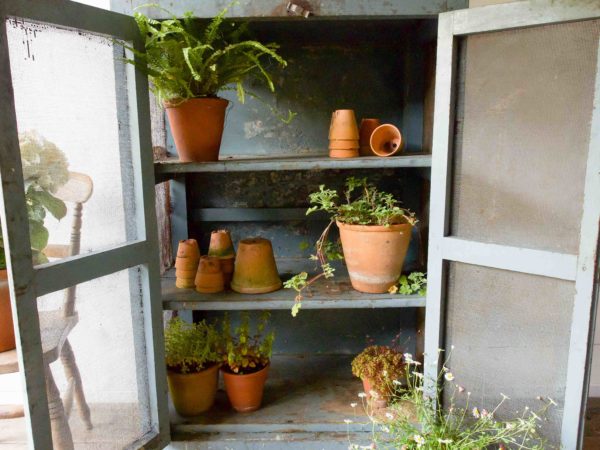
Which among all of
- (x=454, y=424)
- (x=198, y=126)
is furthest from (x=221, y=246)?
(x=454, y=424)

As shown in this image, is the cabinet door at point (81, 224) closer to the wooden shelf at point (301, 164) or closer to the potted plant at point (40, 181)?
the potted plant at point (40, 181)

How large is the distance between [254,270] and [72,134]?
0.84 m

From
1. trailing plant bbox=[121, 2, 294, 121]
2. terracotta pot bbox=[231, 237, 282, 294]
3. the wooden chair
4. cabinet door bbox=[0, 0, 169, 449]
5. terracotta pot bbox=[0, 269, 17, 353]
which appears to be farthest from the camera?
terracotta pot bbox=[231, 237, 282, 294]

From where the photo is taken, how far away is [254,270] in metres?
1.86

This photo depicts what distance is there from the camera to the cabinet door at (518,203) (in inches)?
52.0

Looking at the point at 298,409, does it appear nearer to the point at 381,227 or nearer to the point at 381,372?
the point at 381,372

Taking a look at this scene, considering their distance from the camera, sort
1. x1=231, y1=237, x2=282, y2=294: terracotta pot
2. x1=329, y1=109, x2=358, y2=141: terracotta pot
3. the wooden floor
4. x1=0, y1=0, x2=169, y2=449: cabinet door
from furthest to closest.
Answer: the wooden floor < x1=231, y1=237, x2=282, y2=294: terracotta pot < x1=329, y1=109, x2=358, y2=141: terracotta pot < x1=0, y1=0, x2=169, y2=449: cabinet door

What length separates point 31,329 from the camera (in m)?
1.25

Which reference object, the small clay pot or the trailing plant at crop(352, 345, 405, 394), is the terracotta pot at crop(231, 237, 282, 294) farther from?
the trailing plant at crop(352, 345, 405, 394)

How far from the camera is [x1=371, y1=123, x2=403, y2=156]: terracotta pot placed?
177 centimetres

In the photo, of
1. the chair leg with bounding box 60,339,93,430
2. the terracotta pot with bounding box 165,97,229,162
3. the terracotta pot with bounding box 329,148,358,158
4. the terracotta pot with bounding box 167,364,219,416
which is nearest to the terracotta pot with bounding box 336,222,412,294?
the terracotta pot with bounding box 329,148,358,158

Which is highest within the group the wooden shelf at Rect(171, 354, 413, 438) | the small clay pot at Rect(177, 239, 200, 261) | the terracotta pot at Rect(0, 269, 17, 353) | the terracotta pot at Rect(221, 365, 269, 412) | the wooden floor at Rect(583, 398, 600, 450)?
the small clay pot at Rect(177, 239, 200, 261)

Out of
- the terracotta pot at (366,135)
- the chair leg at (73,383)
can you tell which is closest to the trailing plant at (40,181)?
the chair leg at (73,383)

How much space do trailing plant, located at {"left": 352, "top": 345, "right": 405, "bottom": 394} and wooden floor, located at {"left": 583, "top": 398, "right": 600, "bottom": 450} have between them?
99 centimetres
